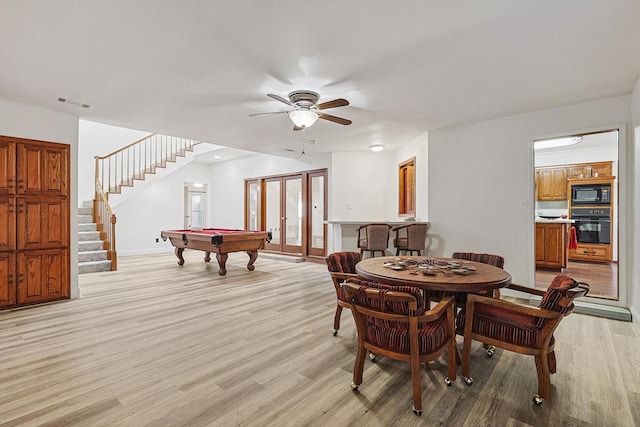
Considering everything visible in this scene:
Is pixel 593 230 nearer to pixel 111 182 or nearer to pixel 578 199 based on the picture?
pixel 578 199

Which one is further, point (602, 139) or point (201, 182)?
point (201, 182)

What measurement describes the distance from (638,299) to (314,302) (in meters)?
3.61

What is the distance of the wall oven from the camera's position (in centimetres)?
657

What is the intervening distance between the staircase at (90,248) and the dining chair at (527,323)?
22.3 ft

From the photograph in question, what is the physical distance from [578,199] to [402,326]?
287 inches

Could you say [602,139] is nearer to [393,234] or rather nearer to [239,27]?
[393,234]

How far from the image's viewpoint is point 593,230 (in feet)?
22.0

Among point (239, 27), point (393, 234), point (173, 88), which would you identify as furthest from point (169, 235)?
point (239, 27)

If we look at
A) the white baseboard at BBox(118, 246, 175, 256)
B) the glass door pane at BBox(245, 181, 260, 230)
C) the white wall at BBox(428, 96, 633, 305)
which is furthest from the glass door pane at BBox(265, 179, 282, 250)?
the white wall at BBox(428, 96, 633, 305)

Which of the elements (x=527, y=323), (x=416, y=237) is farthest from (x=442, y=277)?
(x=416, y=237)

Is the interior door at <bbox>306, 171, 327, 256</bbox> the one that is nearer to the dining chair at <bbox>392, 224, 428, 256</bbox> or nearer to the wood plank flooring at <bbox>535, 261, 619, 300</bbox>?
the dining chair at <bbox>392, 224, 428, 256</bbox>

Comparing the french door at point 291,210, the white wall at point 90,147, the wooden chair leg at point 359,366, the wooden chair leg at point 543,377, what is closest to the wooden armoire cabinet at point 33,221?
the wooden chair leg at point 359,366

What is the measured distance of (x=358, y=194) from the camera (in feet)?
23.5

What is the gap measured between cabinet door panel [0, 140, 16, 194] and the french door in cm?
524
